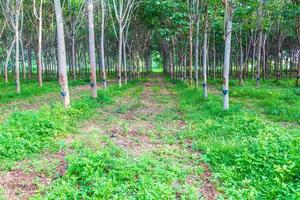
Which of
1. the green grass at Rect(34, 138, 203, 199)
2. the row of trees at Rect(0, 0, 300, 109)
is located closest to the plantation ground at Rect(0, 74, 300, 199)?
the green grass at Rect(34, 138, 203, 199)

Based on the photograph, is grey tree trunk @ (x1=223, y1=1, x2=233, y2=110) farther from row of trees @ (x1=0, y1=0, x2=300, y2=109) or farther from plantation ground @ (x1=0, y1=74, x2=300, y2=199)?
plantation ground @ (x1=0, y1=74, x2=300, y2=199)

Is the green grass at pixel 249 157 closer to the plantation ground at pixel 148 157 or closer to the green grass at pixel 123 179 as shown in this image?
the plantation ground at pixel 148 157

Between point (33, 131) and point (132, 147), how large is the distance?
9.46 feet

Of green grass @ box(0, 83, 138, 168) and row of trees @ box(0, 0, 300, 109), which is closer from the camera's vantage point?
green grass @ box(0, 83, 138, 168)

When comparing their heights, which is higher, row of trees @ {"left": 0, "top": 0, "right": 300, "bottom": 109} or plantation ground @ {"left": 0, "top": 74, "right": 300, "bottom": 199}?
row of trees @ {"left": 0, "top": 0, "right": 300, "bottom": 109}

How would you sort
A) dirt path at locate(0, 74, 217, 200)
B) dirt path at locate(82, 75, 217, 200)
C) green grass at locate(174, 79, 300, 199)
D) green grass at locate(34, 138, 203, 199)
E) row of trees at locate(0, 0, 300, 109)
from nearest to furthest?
1. green grass at locate(34, 138, 203, 199)
2. green grass at locate(174, 79, 300, 199)
3. dirt path at locate(0, 74, 217, 200)
4. dirt path at locate(82, 75, 217, 200)
5. row of trees at locate(0, 0, 300, 109)

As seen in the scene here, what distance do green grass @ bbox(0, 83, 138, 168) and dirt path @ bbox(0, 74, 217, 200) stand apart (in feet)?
1.24

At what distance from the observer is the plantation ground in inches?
221

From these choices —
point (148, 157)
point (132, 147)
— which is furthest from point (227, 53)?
point (148, 157)

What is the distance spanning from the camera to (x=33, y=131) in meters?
8.86

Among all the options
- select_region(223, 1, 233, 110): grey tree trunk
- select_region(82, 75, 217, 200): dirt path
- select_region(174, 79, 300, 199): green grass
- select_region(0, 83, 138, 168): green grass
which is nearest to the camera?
select_region(174, 79, 300, 199): green grass

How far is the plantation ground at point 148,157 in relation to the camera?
221 inches

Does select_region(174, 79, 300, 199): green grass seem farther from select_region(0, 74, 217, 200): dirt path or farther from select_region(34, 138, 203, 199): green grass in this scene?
select_region(34, 138, 203, 199): green grass

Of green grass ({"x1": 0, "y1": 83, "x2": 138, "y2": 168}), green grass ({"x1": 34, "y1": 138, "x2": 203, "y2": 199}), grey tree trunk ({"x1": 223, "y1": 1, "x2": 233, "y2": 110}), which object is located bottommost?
green grass ({"x1": 34, "y1": 138, "x2": 203, "y2": 199})
